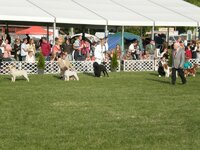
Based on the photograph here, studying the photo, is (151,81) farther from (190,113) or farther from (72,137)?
(72,137)

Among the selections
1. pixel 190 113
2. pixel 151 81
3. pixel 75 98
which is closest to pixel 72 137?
pixel 190 113

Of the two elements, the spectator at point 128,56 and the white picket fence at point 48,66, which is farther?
the spectator at point 128,56

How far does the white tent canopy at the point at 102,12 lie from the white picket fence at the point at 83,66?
1.97 m

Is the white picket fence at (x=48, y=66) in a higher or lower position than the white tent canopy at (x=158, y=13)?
lower

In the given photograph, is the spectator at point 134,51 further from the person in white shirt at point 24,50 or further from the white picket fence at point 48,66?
the person in white shirt at point 24,50

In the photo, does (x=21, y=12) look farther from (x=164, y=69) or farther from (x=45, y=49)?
(x=164, y=69)

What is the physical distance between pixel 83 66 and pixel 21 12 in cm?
394

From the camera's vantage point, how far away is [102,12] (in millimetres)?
26453

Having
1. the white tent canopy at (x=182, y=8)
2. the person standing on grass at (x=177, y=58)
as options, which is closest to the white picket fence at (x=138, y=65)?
the white tent canopy at (x=182, y=8)

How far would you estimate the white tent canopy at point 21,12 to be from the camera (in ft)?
75.3

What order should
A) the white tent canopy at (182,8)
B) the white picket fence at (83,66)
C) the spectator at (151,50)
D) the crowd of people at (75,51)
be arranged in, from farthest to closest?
the white tent canopy at (182,8) < the spectator at (151,50) < the crowd of people at (75,51) < the white picket fence at (83,66)

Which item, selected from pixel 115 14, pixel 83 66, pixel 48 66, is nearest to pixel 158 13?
pixel 115 14

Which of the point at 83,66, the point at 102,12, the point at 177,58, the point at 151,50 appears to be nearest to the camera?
the point at 177,58

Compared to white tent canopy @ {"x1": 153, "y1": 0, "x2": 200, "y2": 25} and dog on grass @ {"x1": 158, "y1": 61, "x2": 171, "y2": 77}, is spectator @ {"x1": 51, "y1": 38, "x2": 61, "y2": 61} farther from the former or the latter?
white tent canopy @ {"x1": 153, "y1": 0, "x2": 200, "y2": 25}
